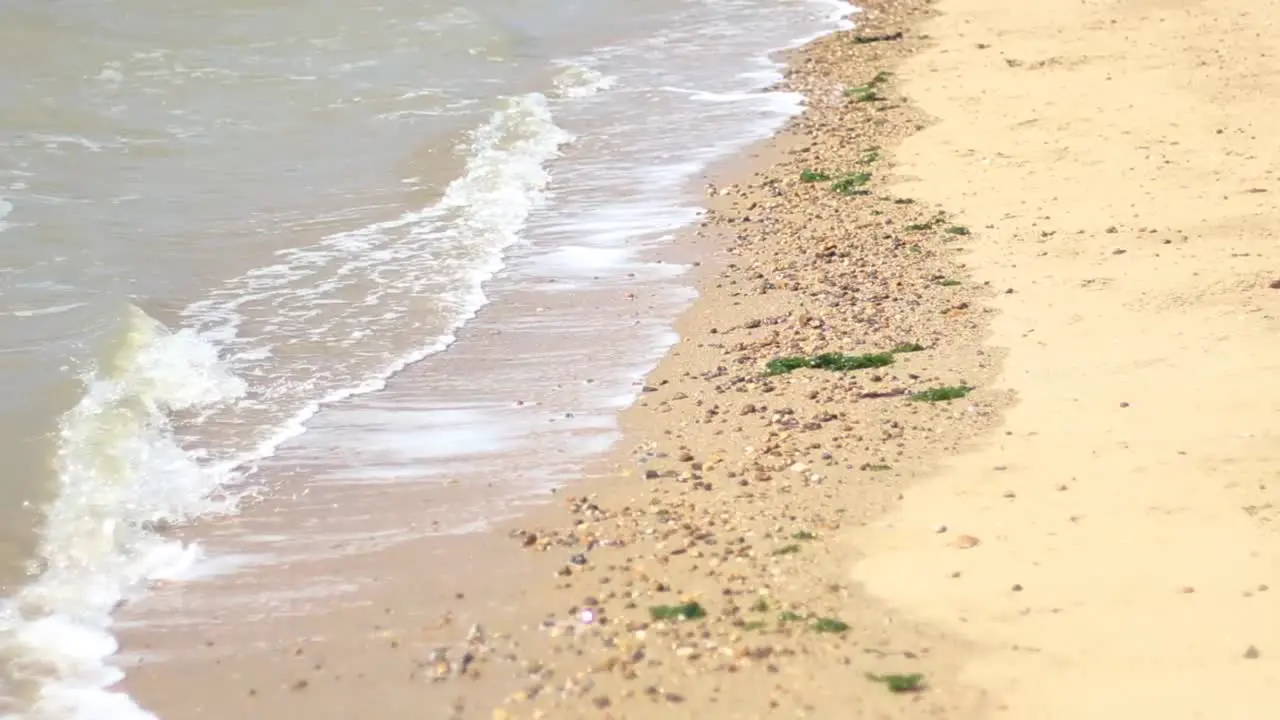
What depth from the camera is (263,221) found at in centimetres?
1360

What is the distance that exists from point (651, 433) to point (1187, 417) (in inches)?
101

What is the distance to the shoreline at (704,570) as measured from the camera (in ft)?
18.8

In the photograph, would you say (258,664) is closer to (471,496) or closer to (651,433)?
(471,496)

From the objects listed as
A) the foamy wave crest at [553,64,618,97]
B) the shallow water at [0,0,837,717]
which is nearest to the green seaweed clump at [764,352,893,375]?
the shallow water at [0,0,837,717]

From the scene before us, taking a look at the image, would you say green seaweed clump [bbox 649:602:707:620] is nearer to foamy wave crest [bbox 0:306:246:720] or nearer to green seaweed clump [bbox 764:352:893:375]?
foamy wave crest [bbox 0:306:246:720]

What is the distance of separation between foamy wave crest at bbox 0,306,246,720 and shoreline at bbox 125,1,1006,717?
356mm

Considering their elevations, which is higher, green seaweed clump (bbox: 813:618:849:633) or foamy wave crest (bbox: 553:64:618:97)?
foamy wave crest (bbox: 553:64:618:97)

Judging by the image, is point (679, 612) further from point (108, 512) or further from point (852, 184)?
point (852, 184)

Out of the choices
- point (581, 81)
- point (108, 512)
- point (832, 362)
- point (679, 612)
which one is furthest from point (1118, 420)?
point (581, 81)

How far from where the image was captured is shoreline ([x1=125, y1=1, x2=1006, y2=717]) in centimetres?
574


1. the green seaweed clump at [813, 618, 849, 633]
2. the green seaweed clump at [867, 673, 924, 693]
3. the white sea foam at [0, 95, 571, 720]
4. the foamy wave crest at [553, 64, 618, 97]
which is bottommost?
the green seaweed clump at [867, 673, 924, 693]

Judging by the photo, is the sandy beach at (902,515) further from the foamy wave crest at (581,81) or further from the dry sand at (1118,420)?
the foamy wave crest at (581,81)

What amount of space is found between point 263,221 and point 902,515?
26.3 ft

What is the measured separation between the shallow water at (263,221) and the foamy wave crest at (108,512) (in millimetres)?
17
